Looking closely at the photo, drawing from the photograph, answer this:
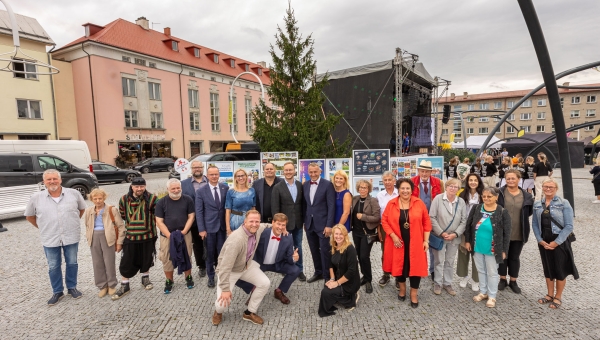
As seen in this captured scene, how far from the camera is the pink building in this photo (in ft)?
84.6

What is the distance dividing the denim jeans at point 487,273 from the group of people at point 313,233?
0.5 inches

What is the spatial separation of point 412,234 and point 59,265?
4.78m

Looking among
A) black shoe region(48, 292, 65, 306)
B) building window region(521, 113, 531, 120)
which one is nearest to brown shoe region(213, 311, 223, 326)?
black shoe region(48, 292, 65, 306)

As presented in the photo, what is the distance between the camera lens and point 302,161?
9250 millimetres

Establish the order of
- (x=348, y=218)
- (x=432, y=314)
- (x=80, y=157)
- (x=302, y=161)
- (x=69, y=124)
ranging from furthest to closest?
(x=69, y=124) → (x=80, y=157) → (x=302, y=161) → (x=348, y=218) → (x=432, y=314)

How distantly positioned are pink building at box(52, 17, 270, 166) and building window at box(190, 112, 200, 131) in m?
0.11

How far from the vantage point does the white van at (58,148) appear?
11.2 meters

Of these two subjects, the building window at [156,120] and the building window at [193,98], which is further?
the building window at [193,98]

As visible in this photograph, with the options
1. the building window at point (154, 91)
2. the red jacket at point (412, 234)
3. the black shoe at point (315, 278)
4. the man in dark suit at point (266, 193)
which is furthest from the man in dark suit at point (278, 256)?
the building window at point (154, 91)

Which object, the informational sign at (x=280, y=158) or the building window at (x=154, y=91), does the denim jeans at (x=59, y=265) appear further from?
the building window at (x=154, y=91)

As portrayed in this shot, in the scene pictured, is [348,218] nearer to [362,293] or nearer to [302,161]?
[362,293]

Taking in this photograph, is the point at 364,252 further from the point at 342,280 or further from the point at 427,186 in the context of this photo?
the point at 427,186

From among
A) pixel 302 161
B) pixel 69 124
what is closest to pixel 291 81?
pixel 302 161

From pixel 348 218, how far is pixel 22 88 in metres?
28.2
